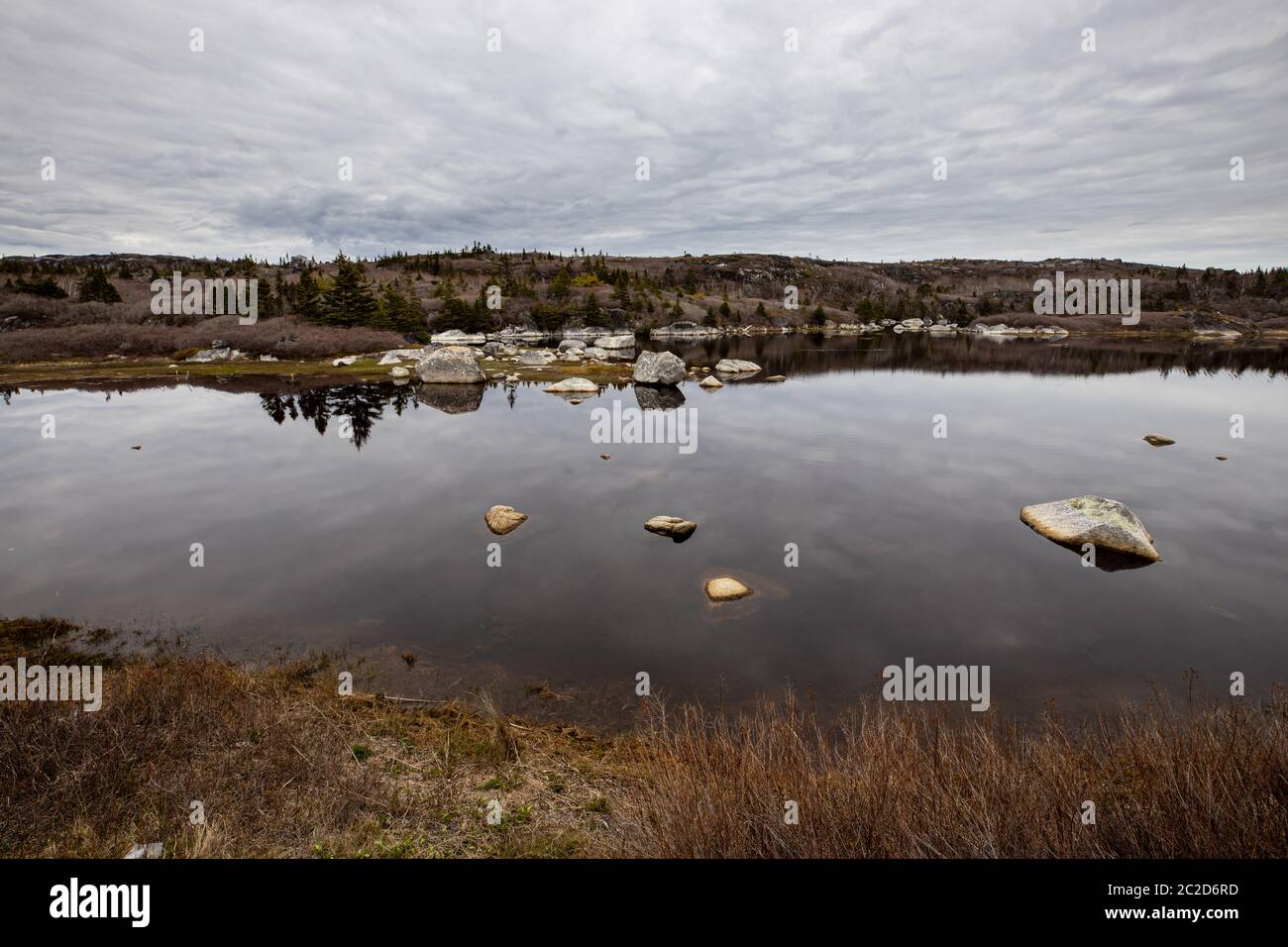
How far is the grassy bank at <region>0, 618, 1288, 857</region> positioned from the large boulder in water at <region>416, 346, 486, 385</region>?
132 ft

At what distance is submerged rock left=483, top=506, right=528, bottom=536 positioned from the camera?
58.6ft

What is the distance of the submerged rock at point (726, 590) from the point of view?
44.8 ft

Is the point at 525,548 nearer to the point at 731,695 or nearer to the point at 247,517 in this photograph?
the point at 731,695

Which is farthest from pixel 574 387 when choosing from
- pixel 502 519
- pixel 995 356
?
pixel 995 356

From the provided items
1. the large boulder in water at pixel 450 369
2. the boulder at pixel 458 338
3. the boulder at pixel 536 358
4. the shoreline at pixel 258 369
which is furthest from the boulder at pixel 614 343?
the large boulder in water at pixel 450 369

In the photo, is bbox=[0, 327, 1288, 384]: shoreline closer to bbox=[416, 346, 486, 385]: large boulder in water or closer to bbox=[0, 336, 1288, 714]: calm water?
bbox=[416, 346, 486, 385]: large boulder in water

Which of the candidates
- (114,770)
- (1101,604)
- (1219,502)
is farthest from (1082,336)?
(114,770)

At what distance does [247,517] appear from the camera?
18.6 metres

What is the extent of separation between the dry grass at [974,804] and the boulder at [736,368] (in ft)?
175

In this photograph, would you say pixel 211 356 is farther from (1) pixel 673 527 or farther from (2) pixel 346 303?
(1) pixel 673 527

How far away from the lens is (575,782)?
25.1 feet

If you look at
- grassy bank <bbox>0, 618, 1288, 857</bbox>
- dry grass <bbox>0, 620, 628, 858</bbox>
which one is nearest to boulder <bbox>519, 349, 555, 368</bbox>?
grassy bank <bbox>0, 618, 1288, 857</bbox>
